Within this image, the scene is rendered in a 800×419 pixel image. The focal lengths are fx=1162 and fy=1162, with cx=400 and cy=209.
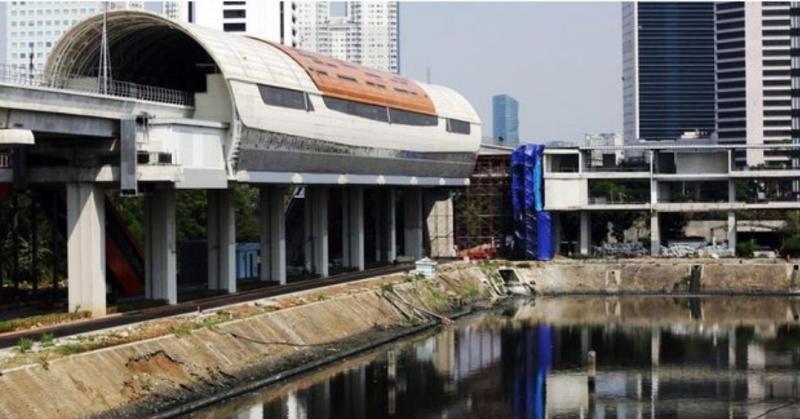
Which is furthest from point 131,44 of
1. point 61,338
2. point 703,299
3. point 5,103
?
point 703,299

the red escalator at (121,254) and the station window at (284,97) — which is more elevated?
the station window at (284,97)

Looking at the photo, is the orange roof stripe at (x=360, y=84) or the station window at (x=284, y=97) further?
the orange roof stripe at (x=360, y=84)

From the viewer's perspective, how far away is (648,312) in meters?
90.5

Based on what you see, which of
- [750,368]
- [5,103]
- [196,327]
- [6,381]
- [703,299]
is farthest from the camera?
[703,299]

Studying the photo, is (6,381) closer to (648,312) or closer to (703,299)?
(648,312)

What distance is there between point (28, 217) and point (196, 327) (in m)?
36.2

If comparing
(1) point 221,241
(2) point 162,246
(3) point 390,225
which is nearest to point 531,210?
(3) point 390,225

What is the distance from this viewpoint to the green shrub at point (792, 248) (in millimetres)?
109812

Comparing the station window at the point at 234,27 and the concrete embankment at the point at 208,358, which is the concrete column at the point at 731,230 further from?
the station window at the point at 234,27

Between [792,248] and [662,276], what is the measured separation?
51.4 ft

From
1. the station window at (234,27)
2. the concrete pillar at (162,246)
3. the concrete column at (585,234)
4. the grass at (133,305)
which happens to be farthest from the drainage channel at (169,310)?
the station window at (234,27)

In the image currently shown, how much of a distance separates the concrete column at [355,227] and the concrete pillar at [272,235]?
16.5 m

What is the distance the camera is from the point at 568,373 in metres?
63.1

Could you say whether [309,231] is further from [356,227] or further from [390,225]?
[390,225]
